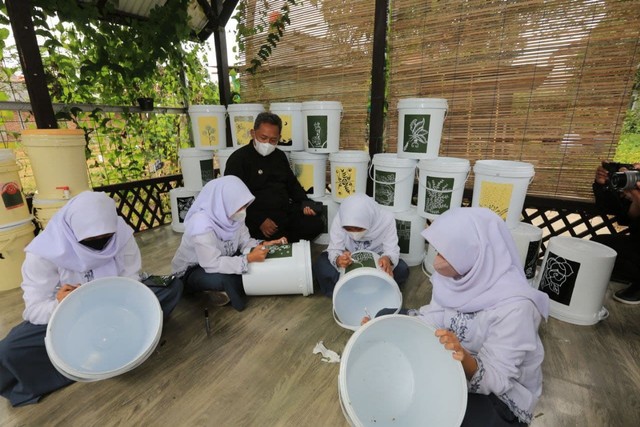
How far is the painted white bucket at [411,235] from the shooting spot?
2.21 m

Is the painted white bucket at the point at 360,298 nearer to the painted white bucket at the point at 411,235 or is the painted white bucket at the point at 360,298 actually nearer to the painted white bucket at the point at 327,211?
the painted white bucket at the point at 411,235

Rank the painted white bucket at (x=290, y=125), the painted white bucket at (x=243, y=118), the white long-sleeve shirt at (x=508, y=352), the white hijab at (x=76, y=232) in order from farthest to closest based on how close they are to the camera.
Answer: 1. the painted white bucket at (x=243, y=118)
2. the painted white bucket at (x=290, y=125)
3. the white hijab at (x=76, y=232)
4. the white long-sleeve shirt at (x=508, y=352)

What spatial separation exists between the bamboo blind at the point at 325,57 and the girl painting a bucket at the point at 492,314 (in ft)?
6.34

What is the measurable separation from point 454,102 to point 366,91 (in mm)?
708

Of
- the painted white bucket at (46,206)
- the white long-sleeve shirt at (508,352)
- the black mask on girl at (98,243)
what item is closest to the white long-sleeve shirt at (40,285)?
the black mask on girl at (98,243)

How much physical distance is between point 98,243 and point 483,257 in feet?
4.83

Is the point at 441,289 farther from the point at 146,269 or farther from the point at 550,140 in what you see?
the point at 146,269

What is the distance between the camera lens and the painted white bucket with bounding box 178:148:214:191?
110 inches

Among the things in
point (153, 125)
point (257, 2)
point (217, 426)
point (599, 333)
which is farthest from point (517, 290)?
point (153, 125)

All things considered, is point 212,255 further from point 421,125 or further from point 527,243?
point 527,243

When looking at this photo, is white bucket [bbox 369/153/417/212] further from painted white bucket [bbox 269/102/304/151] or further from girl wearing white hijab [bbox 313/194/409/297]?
painted white bucket [bbox 269/102/304/151]

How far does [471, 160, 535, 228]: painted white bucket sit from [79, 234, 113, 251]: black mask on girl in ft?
6.66

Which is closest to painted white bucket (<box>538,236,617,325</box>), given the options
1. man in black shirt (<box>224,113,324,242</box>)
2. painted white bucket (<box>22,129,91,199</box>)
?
man in black shirt (<box>224,113,324,242</box>)

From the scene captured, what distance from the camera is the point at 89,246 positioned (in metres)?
1.29
